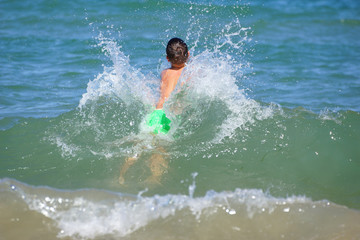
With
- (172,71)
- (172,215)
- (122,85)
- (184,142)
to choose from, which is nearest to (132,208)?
(172,215)

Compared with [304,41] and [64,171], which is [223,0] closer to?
[304,41]

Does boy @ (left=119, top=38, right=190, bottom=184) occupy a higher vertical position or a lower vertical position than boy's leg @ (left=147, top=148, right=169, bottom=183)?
higher

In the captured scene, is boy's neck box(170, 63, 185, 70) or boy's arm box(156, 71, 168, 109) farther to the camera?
boy's neck box(170, 63, 185, 70)

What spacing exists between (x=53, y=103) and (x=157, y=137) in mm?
2059

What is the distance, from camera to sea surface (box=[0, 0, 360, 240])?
343cm

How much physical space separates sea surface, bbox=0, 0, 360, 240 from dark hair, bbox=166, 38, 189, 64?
0.22 m

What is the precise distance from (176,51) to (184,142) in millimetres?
1082

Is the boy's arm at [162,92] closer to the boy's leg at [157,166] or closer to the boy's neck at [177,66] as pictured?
the boy's neck at [177,66]

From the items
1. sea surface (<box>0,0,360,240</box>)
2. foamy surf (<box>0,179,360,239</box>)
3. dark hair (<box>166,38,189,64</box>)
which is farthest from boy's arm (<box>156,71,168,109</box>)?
foamy surf (<box>0,179,360,239</box>)

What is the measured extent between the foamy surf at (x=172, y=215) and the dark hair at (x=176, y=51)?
182 cm

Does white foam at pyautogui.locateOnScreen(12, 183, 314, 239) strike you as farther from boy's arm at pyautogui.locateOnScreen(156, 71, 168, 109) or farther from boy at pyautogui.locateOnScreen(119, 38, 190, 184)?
boy's arm at pyautogui.locateOnScreen(156, 71, 168, 109)

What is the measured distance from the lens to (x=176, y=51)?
15.7 ft

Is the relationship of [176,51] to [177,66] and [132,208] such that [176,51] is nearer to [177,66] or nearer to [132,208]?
[177,66]

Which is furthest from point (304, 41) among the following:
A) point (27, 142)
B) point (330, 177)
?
point (27, 142)
